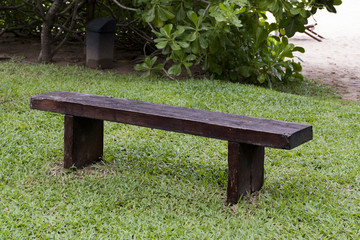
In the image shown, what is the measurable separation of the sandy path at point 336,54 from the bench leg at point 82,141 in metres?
4.45

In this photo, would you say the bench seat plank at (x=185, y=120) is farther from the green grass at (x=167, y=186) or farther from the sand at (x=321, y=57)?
the sand at (x=321, y=57)

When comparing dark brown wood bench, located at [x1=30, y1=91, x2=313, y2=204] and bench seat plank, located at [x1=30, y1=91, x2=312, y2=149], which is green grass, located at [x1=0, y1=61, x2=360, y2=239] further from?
bench seat plank, located at [x1=30, y1=91, x2=312, y2=149]

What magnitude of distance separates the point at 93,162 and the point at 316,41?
38.9 ft

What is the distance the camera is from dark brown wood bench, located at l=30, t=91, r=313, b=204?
106 inches

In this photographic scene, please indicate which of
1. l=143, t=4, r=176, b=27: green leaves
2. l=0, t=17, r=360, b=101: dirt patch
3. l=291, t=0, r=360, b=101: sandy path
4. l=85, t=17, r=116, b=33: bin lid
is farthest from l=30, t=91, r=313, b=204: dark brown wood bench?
l=291, t=0, r=360, b=101: sandy path

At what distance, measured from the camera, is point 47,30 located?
708cm

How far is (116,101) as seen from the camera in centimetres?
332

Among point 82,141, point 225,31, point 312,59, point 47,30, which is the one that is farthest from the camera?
point 312,59

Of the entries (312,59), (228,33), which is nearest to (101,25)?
(228,33)

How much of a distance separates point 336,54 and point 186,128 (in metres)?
9.62

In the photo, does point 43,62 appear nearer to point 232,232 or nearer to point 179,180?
point 179,180

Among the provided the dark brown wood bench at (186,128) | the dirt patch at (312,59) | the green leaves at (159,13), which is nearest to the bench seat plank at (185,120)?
the dark brown wood bench at (186,128)

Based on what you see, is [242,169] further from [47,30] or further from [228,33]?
[47,30]

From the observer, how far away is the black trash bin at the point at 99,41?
689 cm
